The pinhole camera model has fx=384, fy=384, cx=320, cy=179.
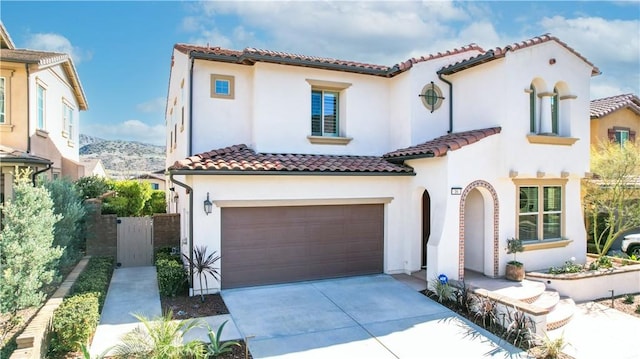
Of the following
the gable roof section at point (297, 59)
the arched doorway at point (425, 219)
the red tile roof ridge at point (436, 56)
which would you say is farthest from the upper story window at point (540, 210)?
the gable roof section at point (297, 59)

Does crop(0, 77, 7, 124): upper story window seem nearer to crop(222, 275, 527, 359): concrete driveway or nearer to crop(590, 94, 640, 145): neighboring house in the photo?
crop(222, 275, 527, 359): concrete driveway

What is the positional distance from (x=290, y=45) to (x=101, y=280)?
11.1 meters

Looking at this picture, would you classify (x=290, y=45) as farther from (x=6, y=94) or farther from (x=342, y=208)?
(x=6, y=94)

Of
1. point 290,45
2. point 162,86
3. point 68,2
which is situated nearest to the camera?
point 68,2

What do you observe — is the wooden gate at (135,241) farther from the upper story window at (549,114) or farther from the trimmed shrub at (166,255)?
the upper story window at (549,114)

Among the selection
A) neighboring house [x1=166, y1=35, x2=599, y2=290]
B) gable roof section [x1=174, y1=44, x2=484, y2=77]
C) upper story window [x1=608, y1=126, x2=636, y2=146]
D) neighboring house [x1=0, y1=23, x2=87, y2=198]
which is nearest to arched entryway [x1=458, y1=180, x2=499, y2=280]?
neighboring house [x1=166, y1=35, x2=599, y2=290]

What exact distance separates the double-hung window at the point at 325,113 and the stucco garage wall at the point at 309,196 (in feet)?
7.75

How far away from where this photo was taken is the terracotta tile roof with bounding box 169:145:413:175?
34.7 ft

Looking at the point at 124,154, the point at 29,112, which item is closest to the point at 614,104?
the point at 29,112

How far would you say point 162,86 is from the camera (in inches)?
923

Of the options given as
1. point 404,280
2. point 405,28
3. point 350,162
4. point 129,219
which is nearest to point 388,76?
point 405,28

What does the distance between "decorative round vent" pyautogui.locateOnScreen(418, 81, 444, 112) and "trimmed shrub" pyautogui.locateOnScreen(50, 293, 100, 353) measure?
11637 mm

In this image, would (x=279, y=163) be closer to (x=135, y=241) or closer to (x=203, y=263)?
(x=203, y=263)

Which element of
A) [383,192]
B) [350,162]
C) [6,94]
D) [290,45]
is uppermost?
[290,45]
